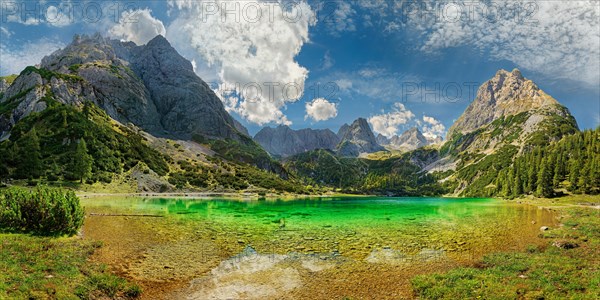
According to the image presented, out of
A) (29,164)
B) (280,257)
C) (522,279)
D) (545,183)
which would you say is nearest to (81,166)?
(29,164)

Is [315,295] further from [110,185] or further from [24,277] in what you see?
[110,185]

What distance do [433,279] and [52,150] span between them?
482ft

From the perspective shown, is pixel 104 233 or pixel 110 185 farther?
pixel 110 185

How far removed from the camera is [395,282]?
1880cm

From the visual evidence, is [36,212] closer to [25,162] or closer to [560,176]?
[25,162]

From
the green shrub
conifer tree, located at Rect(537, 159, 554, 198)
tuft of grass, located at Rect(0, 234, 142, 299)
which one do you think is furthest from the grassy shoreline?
conifer tree, located at Rect(537, 159, 554, 198)

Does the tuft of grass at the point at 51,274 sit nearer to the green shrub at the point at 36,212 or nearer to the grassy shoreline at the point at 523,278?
the green shrub at the point at 36,212

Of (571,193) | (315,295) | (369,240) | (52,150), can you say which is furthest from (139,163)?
(571,193)

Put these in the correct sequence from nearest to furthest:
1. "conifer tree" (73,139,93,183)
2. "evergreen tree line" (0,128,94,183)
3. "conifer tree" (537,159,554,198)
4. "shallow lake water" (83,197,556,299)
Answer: "shallow lake water" (83,197,556,299) → "evergreen tree line" (0,128,94,183) → "conifer tree" (73,139,93,183) → "conifer tree" (537,159,554,198)

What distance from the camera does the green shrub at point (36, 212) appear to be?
2367cm

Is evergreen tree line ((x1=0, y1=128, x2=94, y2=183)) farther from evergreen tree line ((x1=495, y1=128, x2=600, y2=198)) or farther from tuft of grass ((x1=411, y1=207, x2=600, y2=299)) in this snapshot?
evergreen tree line ((x1=495, y1=128, x2=600, y2=198))

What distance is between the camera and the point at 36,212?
2445 centimetres

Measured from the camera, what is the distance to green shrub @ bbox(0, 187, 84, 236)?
77.7ft

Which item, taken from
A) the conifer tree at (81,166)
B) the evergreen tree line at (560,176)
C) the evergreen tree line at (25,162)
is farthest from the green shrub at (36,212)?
the evergreen tree line at (560,176)
